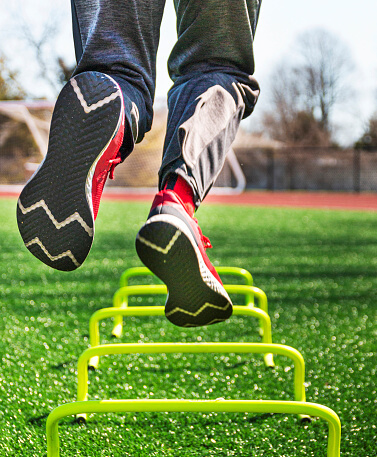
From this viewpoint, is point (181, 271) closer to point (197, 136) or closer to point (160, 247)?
point (160, 247)

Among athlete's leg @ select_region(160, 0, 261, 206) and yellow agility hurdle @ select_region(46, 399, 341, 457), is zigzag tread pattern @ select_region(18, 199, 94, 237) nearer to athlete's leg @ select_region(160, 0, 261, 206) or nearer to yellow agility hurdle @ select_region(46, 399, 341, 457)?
athlete's leg @ select_region(160, 0, 261, 206)

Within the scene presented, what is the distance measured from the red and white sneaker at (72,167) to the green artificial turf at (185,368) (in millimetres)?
599

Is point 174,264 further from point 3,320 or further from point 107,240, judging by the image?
point 107,240

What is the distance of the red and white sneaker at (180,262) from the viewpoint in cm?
95

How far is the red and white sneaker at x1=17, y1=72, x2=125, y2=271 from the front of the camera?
3.34 ft

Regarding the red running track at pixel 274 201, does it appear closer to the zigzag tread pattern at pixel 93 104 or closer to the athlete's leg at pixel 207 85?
the athlete's leg at pixel 207 85

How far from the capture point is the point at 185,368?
1.96m

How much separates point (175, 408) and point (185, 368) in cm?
96

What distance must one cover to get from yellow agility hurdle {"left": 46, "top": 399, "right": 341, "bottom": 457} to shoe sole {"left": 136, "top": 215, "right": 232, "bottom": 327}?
0.16 meters

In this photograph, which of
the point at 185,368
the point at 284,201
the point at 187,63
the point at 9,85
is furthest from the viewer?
the point at 9,85

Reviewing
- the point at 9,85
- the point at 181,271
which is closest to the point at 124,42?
the point at 181,271

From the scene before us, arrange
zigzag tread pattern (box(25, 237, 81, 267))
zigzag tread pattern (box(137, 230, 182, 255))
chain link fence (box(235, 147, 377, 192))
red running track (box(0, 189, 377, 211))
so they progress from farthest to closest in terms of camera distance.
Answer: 1. chain link fence (box(235, 147, 377, 192))
2. red running track (box(0, 189, 377, 211))
3. zigzag tread pattern (box(25, 237, 81, 267))
4. zigzag tread pattern (box(137, 230, 182, 255))

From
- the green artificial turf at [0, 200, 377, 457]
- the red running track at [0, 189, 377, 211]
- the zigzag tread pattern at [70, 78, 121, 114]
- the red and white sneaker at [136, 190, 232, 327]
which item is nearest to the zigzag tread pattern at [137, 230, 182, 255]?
the red and white sneaker at [136, 190, 232, 327]

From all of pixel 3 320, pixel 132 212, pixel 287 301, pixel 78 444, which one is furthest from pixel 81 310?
pixel 132 212
